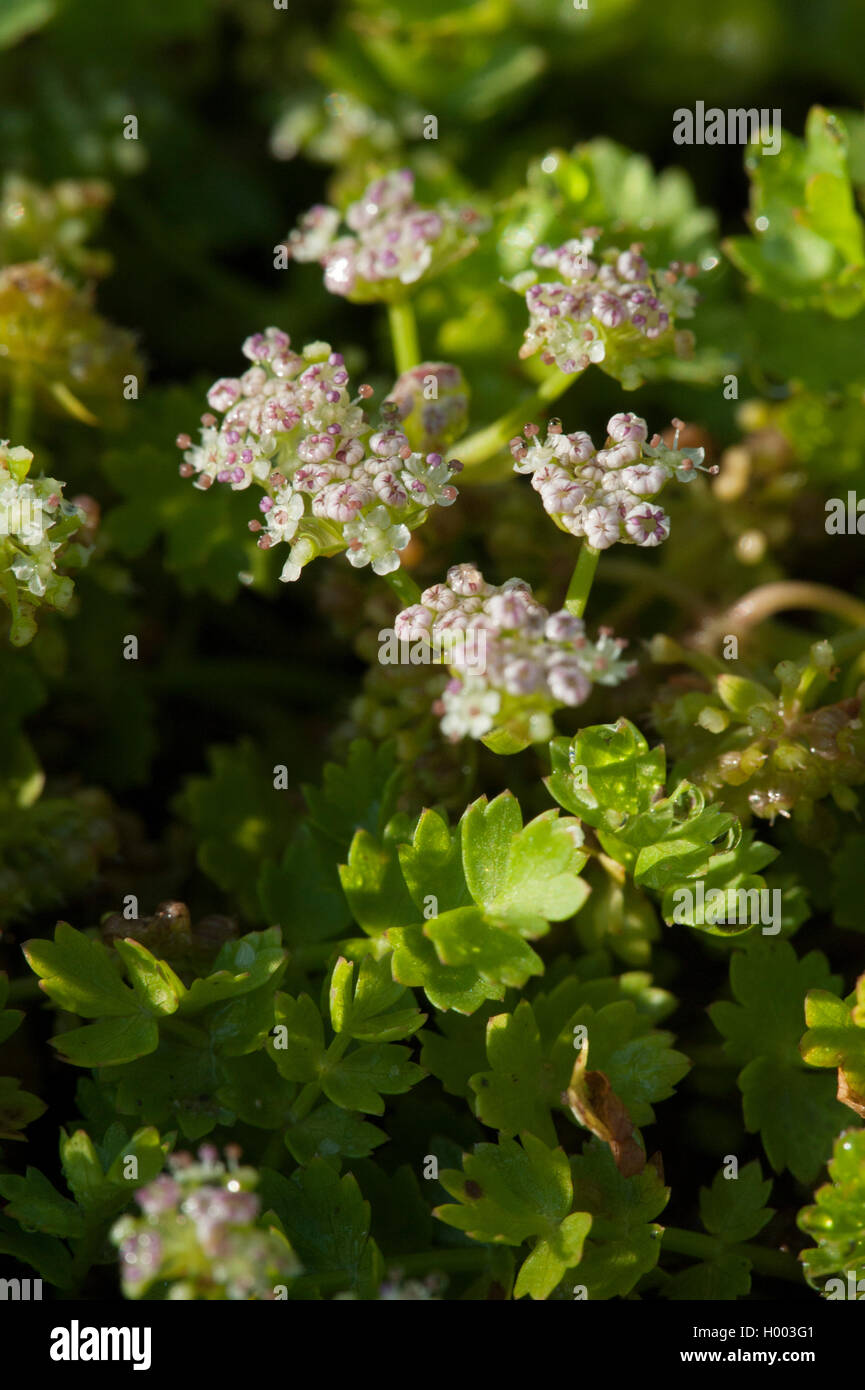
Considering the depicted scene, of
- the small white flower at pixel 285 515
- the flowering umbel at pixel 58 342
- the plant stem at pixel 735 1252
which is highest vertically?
the flowering umbel at pixel 58 342

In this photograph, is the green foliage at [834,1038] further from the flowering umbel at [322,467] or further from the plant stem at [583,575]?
the flowering umbel at [322,467]

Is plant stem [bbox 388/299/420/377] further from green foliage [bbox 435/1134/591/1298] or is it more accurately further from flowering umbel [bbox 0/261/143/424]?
green foliage [bbox 435/1134/591/1298]

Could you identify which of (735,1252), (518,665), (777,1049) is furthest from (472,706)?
(735,1252)

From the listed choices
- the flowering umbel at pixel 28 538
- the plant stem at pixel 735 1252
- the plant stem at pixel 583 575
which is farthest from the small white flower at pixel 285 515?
the plant stem at pixel 735 1252

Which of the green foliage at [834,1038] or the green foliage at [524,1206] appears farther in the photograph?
the green foliage at [834,1038]

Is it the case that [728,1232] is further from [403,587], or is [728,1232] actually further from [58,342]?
[58,342]

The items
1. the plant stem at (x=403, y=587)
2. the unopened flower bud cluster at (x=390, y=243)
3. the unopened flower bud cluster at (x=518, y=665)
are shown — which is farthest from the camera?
the unopened flower bud cluster at (x=390, y=243)

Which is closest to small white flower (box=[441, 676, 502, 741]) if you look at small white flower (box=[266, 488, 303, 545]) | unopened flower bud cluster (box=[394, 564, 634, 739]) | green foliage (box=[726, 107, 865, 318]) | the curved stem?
unopened flower bud cluster (box=[394, 564, 634, 739])
